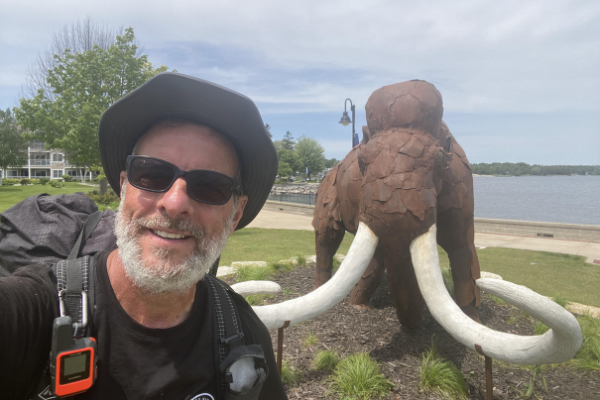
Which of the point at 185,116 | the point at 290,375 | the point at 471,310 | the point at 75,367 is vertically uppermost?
→ the point at 185,116

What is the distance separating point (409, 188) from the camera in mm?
2861

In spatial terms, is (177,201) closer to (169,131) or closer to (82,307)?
(169,131)

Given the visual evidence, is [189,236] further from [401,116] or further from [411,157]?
[401,116]

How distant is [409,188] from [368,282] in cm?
186

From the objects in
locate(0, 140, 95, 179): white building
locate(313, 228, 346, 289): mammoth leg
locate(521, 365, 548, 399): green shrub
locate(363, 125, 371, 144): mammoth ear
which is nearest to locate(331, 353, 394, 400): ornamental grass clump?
locate(521, 365, 548, 399): green shrub

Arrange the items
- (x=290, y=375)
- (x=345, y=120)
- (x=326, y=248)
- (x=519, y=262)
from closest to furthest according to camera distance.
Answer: (x=290, y=375)
(x=326, y=248)
(x=519, y=262)
(x=345, y=120)

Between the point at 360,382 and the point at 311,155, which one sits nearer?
the point at 360,382

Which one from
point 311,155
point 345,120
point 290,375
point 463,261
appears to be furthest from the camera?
point 311,155

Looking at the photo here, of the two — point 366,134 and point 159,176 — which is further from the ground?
point 366,134

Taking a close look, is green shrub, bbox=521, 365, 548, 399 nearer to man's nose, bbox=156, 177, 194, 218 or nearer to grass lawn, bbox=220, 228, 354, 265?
man's nose, bbox=156, 177, 194, 218

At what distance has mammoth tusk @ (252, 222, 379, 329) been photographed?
2.67 m

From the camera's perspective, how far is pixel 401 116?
3172 mm

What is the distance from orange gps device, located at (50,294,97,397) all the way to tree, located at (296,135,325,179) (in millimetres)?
60003

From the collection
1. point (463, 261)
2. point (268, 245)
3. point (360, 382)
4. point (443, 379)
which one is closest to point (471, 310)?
point (463, 261)
